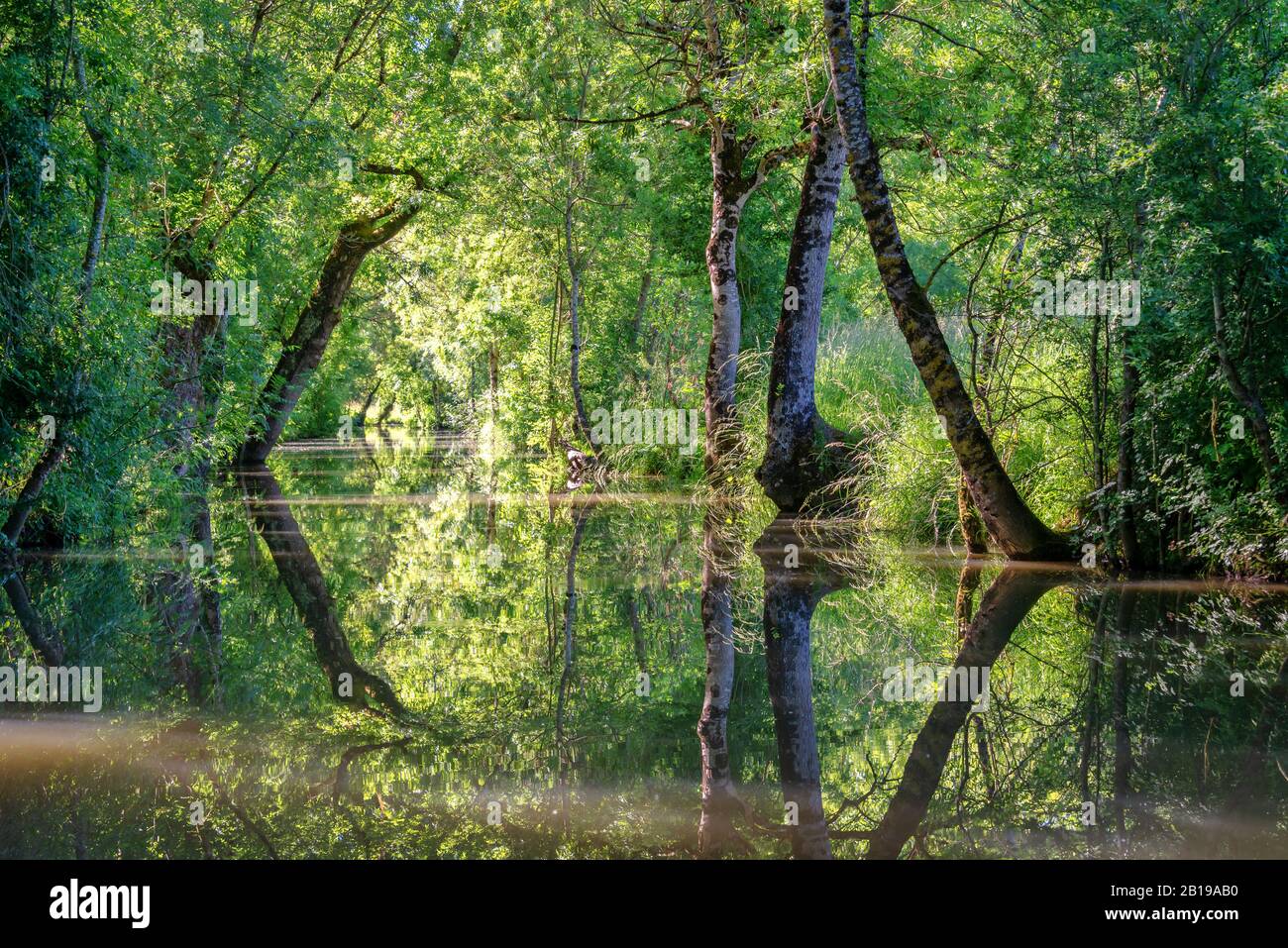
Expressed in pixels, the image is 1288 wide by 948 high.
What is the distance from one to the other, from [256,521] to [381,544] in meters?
3.91

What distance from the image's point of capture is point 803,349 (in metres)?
14.7

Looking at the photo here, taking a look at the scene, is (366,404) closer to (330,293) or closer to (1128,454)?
(330,293)

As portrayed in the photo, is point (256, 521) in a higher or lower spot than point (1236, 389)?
lower

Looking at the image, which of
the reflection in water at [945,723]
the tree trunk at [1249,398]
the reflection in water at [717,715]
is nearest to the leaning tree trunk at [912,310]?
the reflection in water at [945,723]

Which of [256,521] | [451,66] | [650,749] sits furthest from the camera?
[451,66]

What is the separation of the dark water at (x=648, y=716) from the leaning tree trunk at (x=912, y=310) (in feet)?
2.43

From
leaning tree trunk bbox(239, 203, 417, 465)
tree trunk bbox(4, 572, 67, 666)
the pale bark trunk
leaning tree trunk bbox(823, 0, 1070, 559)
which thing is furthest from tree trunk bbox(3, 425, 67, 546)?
leaning tree trunk bbox(239, 203, 417, 465)

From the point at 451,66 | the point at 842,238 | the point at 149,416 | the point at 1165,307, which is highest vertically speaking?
the point at 451,66

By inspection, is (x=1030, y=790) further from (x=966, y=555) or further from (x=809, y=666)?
(x=966, y=555)

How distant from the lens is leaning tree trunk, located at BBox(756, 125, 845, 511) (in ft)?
47.2

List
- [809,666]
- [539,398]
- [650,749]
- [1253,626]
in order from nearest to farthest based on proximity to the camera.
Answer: [650,749] → [809,666] → [1253,626] → [539,398]

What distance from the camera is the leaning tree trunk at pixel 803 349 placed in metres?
14.4

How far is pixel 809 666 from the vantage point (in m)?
6.11
